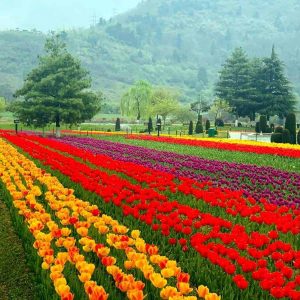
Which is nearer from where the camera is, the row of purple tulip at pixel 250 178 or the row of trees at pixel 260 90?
the row of purple tulip at pixel 250 178

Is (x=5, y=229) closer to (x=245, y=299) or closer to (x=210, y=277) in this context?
(x=210, y=277)

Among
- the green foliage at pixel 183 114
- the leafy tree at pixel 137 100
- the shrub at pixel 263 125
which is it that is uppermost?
the leafy tree at pixel 137 100

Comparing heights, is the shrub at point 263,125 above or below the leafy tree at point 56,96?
below

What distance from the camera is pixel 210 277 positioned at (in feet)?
14.8

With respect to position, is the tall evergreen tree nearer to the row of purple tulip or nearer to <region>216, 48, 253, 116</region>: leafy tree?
<region>216, 48, 253, 116</region>: leafy tree

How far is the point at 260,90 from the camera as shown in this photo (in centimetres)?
6619

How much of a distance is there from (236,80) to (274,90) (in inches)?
382

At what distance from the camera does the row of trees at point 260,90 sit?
64.0m

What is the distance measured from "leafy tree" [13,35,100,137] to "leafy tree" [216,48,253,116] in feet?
111

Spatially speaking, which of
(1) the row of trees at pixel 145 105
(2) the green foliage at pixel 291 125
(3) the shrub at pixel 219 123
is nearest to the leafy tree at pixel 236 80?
(3) the shrub at pixel 219 123

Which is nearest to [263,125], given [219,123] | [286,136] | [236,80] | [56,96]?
[286,136]

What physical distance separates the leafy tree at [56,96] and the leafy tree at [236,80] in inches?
1327

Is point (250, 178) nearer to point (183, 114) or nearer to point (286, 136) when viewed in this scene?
point (286, 136)

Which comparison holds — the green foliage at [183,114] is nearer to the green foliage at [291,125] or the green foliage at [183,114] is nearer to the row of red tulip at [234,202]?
the green foliage at [291,125]
